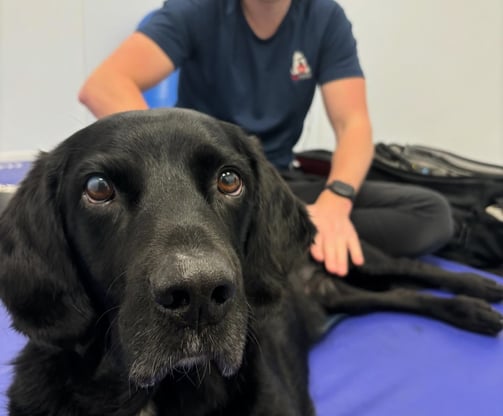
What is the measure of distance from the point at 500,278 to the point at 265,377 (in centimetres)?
156

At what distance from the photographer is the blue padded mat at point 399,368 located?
1.41 m

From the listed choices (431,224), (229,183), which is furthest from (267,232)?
(431,224)

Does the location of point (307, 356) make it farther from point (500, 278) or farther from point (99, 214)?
point (500, 278)

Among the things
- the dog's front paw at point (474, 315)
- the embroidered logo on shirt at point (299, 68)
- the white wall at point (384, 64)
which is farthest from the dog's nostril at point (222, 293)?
the white wall at point (384, 64)

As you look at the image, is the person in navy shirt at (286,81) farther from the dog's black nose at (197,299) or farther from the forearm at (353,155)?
the dog's black nose at (197,299)

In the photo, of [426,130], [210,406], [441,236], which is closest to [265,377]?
[210,406]

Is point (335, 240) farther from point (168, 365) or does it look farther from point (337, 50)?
point (168, 365)

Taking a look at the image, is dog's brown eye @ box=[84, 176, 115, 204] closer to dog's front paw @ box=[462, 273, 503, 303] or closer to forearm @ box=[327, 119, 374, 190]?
forearm @ box=[327, 119, 374, 190]

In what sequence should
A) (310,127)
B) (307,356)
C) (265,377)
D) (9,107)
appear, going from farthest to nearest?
(310,127), (9,107), (307,356), (265,377)

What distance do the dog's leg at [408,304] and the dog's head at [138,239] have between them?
87cm

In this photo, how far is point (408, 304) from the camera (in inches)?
74.2

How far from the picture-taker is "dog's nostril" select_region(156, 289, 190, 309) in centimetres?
73

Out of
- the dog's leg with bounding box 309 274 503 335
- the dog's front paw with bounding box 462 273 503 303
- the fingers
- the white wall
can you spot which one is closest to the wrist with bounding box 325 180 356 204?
the fingers

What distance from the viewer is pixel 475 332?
5.76 ft
